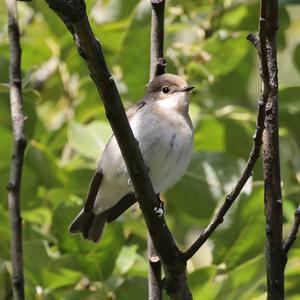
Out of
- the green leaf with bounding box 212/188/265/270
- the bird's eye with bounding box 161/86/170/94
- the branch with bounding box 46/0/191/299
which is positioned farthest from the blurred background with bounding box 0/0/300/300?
the branch with bounding box 46/0/191/299

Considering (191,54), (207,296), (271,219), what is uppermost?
(191,54)

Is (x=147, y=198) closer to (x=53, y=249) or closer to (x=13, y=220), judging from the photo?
(x=13, y=220)

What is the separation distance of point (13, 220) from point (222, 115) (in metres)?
1.22

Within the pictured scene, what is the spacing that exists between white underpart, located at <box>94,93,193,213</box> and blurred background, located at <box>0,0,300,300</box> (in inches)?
2.7

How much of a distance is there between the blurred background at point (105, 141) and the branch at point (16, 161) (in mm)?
221

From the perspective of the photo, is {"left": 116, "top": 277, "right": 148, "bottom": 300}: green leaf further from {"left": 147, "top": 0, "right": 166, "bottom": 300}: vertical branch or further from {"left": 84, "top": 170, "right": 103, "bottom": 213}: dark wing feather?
{"left": 84, "top": 170, "right": 103, "bottom": 213}: dark wing feather

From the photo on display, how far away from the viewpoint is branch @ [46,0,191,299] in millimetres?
2027

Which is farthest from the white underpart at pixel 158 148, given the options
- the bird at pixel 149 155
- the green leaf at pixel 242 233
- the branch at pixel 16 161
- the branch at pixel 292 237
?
the branch at pixel 292 237

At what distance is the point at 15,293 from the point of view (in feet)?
8.25

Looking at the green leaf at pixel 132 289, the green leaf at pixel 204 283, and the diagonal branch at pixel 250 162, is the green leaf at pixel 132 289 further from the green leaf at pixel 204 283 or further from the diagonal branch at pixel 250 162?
the diagonal branch at pixel 250 162

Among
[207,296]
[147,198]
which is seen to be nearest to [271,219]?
[147,198]

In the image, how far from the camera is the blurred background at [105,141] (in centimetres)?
310

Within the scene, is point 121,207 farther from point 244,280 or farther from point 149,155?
point 244,280

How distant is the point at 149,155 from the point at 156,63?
25.4 inches
